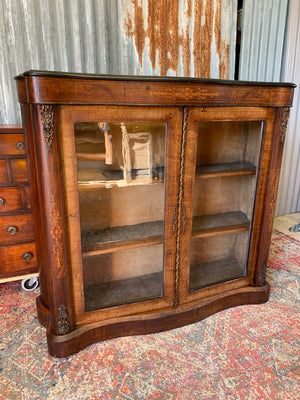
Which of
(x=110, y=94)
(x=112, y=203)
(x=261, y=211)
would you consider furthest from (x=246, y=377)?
(x=110, y=94)

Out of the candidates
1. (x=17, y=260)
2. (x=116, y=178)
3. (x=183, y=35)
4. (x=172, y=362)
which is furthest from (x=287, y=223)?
(x=17, y=260)

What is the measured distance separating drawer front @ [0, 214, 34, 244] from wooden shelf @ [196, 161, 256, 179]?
99cm

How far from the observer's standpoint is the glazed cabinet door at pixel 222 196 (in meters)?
1.35

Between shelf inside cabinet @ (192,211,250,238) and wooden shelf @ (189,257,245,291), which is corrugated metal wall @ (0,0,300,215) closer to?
shelf inside cabinet @ (192,211,250,238)

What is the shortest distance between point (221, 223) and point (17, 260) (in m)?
1.16

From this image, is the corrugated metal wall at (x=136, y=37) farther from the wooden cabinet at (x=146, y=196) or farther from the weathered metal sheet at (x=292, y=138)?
the wooden cabinet at (x=146, y=196)

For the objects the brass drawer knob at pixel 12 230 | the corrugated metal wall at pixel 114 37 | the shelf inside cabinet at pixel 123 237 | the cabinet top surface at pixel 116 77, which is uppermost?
the corrugated metal wall at pixel 114 37

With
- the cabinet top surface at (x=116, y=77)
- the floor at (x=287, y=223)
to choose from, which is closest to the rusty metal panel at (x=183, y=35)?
the cabinet top surface at (x=116, y=77)

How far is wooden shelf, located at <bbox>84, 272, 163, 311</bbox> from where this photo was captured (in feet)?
4.50

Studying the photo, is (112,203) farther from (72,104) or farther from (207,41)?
(207,41)

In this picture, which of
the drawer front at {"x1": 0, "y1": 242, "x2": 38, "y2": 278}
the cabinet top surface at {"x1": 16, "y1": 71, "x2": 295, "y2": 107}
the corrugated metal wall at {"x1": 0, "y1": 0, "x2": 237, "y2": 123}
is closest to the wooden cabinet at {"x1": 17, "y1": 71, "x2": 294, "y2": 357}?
the cabinet top surface at {"x1": 16, "y1": 71, "x2": 295, "y2": 107}

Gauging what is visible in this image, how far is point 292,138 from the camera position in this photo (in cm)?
276

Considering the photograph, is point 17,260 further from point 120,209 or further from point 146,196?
point 146,196

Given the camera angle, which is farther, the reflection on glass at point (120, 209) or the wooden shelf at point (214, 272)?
the wooden shelf at point (214, 272)
